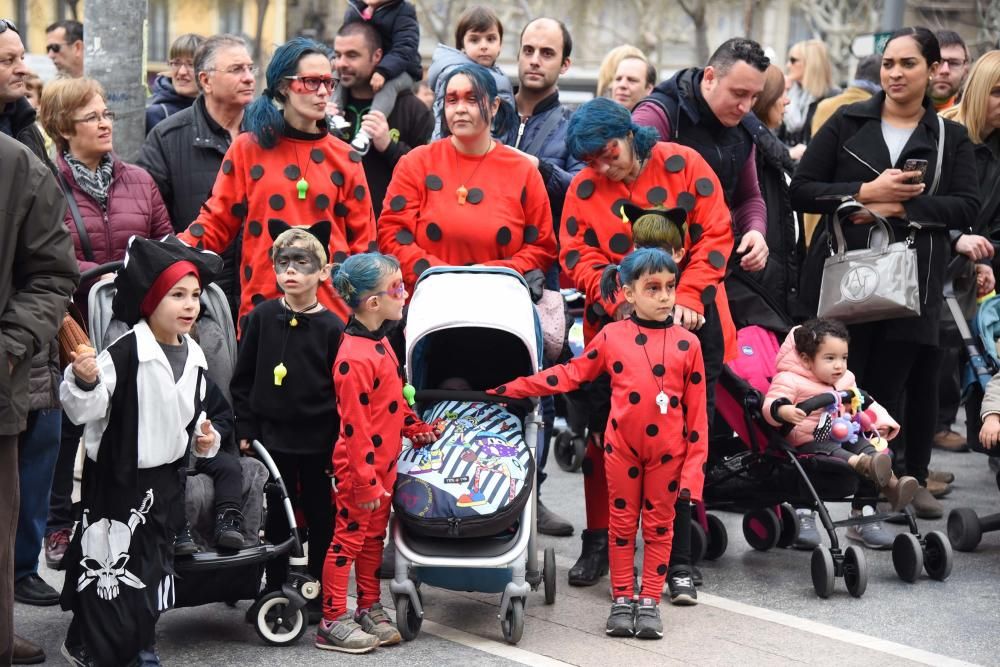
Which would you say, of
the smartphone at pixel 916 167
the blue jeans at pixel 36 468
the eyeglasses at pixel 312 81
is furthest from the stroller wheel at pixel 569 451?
the blue jeans at pixel 36 468

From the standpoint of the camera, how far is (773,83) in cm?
794

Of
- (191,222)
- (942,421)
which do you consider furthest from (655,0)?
(191,222)

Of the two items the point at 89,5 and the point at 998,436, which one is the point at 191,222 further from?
the point at 998,436

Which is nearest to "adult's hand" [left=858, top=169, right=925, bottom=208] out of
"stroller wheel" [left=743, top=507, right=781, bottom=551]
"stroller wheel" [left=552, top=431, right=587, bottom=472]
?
"stroller wheel" [left=743, top=507, right=781, bottom=551]

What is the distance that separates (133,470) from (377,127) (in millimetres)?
2866

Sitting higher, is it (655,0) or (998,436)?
(655,0)

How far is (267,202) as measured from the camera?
623 centimetres

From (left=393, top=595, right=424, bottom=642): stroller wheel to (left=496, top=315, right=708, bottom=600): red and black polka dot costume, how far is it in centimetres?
83

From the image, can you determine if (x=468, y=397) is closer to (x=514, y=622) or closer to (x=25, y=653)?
(x=514, y=622)

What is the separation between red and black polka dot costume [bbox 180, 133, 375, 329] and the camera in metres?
6.22

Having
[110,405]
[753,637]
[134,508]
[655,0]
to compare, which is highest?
[655,0]

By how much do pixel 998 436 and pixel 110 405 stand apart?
398 cm

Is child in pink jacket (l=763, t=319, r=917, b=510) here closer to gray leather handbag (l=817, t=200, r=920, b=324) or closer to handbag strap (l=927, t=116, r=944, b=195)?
gray leather handbag (l=817, t=200, r=920, b=324)

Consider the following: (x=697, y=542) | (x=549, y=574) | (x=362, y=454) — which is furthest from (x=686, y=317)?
(x=362, y=454)
